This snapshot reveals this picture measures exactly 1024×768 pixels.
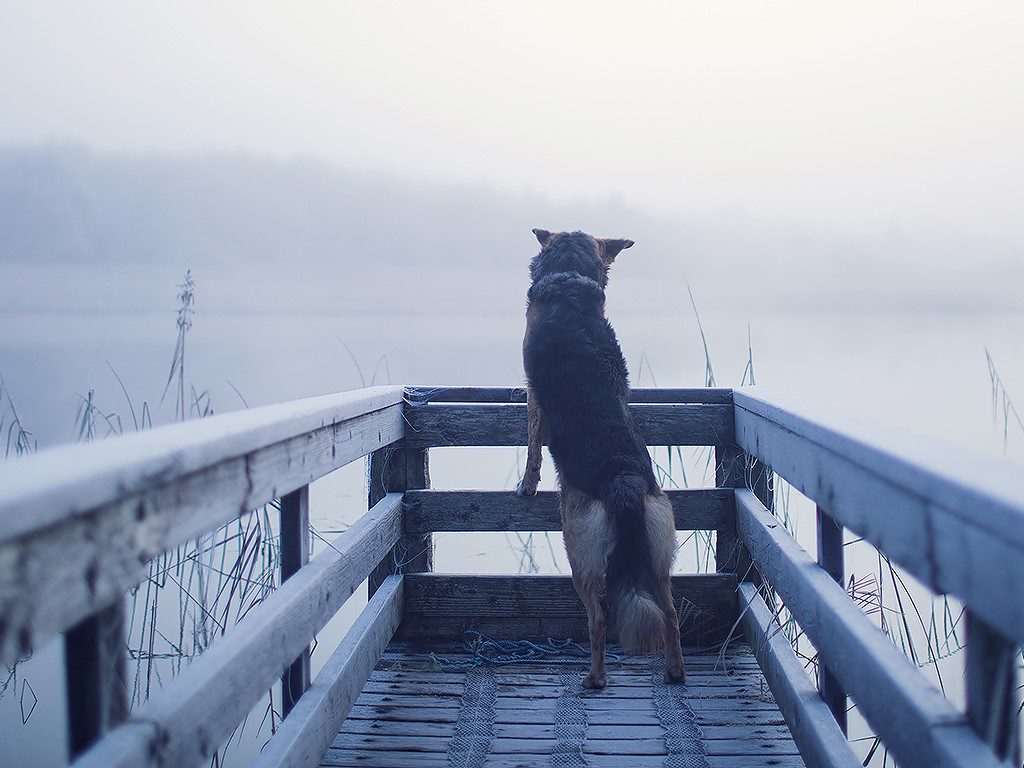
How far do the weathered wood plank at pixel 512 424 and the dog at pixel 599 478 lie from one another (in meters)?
0.14

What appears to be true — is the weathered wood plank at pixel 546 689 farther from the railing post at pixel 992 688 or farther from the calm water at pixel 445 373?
the railing post at pixel 992 688

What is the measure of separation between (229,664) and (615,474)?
170 cm

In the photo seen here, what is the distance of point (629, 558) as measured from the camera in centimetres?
288

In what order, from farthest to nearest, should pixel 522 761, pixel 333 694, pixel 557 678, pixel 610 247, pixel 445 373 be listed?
pixel 445 373 → pixel 610 247 → pixel 557 678 → pixel 522 761 → pixel 333 694

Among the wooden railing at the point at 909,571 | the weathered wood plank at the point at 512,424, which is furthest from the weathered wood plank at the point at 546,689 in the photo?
the weathered wood plank at the point at 512,424

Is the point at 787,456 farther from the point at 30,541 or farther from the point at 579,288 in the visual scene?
the point at 30,541

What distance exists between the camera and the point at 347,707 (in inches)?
103

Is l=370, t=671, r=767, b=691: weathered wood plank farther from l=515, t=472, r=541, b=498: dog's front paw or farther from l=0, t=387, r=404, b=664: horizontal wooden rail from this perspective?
l=0, t=387, r=404, b=664: horizontal wooden rail

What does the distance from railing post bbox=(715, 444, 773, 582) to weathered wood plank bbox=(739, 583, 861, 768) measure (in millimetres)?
290

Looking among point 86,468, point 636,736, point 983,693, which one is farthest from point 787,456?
point 86,468

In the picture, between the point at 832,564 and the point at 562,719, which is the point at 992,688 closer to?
the point at 832,564

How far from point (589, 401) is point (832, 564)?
1.27m

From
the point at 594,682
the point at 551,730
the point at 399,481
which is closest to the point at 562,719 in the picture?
the point at 551,730

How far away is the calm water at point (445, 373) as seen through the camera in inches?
182
